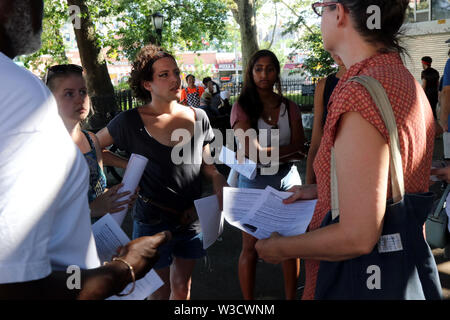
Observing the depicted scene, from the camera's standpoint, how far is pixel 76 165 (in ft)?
3.51

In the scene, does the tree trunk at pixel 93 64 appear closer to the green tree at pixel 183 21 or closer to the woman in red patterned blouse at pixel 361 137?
the green tree at pixel 183 21

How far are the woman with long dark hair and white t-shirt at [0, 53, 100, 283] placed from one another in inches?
98.0

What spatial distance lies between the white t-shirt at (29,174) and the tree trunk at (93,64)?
11019mm

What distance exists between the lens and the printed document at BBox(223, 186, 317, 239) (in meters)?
1.70

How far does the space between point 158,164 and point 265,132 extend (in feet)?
3.54

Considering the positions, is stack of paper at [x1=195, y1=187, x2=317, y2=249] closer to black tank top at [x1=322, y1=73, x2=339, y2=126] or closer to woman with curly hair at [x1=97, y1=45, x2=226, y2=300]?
woman with curly hair at [x1=97, y1=45, x2=226, y2=300]

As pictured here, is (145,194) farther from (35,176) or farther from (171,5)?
(171,5)

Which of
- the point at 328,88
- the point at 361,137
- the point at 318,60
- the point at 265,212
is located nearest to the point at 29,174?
the point at 361,137

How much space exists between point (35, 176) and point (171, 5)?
18.4m

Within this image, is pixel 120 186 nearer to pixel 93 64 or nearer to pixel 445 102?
pixel 445 102

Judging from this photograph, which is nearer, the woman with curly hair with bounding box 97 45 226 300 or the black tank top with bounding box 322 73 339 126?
the woman with curly hair with bounding box 97 45 226 300

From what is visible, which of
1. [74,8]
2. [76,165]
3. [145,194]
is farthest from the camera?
[74,8]

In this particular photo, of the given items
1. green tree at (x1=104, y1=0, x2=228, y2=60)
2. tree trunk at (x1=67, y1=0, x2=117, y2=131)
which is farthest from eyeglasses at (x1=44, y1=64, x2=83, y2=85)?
green tree at (x1=104, y1=0, x2=228, y2=60)
